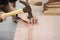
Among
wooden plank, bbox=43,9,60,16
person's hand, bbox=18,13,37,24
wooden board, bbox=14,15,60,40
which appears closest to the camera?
wooden board, bbox=14,15,60,40

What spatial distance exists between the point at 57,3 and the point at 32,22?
64cm

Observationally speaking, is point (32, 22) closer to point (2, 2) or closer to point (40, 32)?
point (40, 32)

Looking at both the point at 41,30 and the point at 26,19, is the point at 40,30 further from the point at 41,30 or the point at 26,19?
the point at 26,19

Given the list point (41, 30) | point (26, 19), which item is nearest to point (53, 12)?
point (26, 19)

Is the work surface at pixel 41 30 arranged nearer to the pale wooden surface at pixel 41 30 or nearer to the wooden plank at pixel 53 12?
the pale wooden surface at pixel 41 30

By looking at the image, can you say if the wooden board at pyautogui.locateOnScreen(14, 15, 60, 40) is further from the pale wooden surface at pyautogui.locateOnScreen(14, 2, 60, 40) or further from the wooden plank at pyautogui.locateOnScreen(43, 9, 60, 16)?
the wooden plank at pyautogui.locateOnScreen(43, 9, 60, 16)

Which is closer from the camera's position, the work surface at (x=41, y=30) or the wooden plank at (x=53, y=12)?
the work surface at (x=41, y=30)

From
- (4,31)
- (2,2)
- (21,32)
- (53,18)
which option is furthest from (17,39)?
(4,31)

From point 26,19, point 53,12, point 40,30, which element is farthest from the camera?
point 53,12

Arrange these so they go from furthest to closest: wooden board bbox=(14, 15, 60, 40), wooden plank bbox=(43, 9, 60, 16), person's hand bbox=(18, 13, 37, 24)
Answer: wooden plank bbox=(43, 9, 60, 16), person's hand bbox=(18, 13, 37, 24), wooden board bbox=(14, 15, 60, 40)

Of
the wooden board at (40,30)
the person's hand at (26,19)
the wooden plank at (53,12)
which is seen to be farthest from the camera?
the wooden plank at (53,12)

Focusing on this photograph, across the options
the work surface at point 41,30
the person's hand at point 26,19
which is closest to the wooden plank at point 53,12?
the work surface at point 41,30

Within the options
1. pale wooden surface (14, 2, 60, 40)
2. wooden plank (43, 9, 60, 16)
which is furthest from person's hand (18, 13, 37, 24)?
wooden plank (43, 9, 60, 16)

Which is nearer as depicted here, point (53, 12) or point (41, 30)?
point (41, 30)
